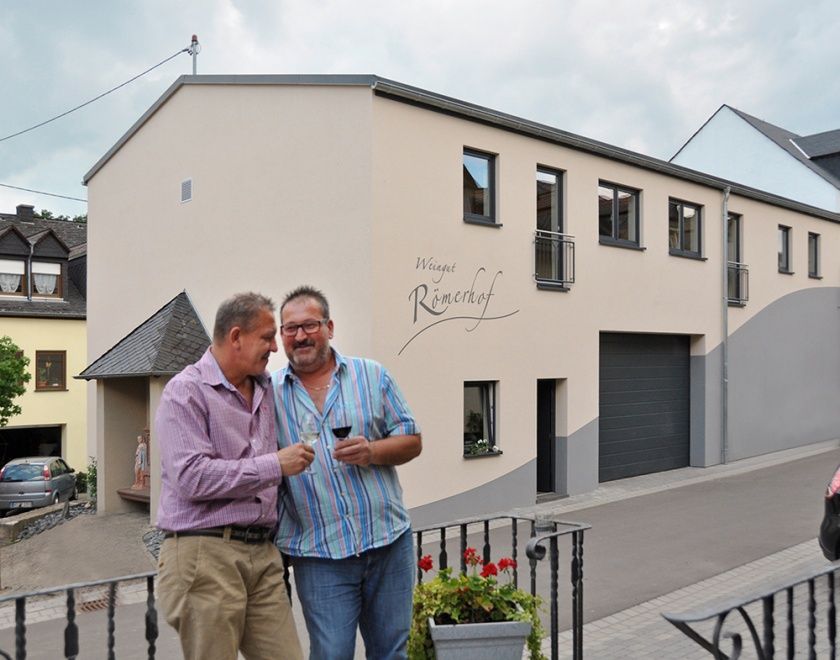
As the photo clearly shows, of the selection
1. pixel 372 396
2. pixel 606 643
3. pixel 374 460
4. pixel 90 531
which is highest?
pixel 372 396

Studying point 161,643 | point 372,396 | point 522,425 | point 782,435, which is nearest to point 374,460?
point 372,396

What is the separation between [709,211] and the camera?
16281 millimetres

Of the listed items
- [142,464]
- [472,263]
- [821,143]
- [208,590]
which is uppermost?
[821,143]

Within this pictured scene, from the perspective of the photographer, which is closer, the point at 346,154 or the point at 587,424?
the point at 346,154

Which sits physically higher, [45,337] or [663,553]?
[45,337]

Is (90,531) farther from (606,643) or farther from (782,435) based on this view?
(782,435)

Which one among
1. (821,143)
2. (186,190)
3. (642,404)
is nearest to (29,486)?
(186,190)

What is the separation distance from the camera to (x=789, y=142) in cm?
2700

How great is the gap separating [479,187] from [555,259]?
197 centimetres

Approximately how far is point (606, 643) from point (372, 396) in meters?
3.81

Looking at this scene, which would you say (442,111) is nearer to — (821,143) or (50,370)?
(821,143)

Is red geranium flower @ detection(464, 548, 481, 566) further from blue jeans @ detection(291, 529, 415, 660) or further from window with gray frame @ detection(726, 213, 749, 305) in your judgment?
window with gray frame @ detection(726, 213, 749, 305)

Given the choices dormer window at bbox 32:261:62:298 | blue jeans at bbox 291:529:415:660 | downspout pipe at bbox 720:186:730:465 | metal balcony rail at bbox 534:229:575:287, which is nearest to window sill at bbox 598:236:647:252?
metal balcony rail at bbox 534:229:575:287

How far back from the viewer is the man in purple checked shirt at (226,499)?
2.65 metres
